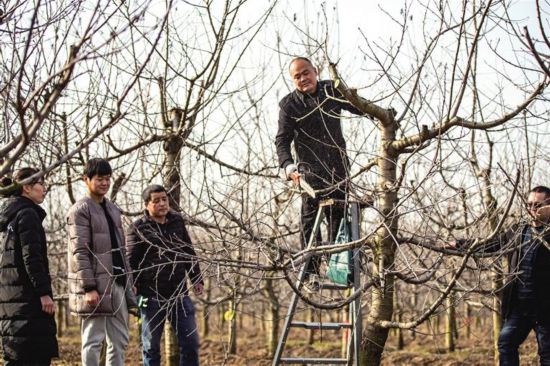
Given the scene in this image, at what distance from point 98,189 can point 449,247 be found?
2563 mm

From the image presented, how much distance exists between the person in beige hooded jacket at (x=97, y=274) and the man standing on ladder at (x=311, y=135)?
1.33 metres

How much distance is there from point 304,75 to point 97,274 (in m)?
2.06

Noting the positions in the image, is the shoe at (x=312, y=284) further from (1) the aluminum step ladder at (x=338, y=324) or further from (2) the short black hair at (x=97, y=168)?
(2) the short black hair at (x=97, y=168)

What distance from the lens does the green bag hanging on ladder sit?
5.25 metres

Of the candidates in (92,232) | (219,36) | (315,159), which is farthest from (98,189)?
(219,36)

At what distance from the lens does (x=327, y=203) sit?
204 inches

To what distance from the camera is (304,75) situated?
5.45 meters

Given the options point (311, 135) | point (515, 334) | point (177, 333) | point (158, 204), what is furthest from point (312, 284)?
point (515, 334)

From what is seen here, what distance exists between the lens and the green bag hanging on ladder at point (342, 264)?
5.25 meters

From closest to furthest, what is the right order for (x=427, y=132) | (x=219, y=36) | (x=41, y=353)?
(x=427, y=132) < (x=41, y=353) < (x=219, y=36)

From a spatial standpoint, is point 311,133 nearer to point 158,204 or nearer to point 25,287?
point 158,204

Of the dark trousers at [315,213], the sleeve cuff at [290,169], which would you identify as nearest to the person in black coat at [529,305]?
the dark trousers at [315,213]

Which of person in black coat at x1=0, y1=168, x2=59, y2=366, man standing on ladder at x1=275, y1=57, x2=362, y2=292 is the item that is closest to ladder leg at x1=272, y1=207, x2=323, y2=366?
man standing on ladder at x1=275, y1=57, x2=362, y2=292

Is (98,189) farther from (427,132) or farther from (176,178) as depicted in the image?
(427,132)
